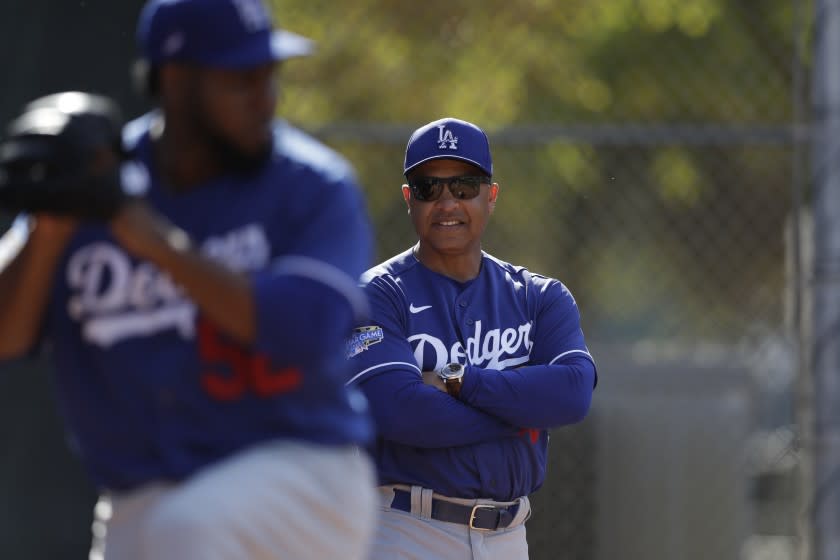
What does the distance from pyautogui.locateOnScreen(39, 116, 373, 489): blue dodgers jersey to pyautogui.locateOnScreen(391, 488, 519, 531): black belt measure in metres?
1.61

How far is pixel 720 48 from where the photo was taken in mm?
7426

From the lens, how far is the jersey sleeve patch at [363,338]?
4.42m

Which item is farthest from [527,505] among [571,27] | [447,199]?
[571,27]

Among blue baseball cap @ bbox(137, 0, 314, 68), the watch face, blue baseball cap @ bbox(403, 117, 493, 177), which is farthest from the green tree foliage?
blue baseball cap @ bbox(137, 0, 314, 68)

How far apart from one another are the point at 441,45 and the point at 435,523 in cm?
447

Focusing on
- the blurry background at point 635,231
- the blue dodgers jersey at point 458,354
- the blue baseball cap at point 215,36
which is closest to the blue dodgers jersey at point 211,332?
the blue baseball cap at point 215,36

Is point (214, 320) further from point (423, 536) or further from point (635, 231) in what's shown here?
→ point (635, 231)

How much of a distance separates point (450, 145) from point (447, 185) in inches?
5.3

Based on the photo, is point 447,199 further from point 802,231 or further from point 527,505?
point 802,231

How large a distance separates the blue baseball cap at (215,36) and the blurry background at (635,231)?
100 inches

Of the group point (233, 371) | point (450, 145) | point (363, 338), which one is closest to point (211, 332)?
point (233, 371)

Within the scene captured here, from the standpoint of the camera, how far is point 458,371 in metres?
4.38

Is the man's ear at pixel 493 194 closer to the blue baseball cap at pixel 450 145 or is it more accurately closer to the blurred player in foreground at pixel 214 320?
the blue baseball cap at pixel 450 145

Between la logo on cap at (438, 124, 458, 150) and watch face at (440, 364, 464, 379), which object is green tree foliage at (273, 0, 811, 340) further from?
watch face at (440, 364, 464, 379)
